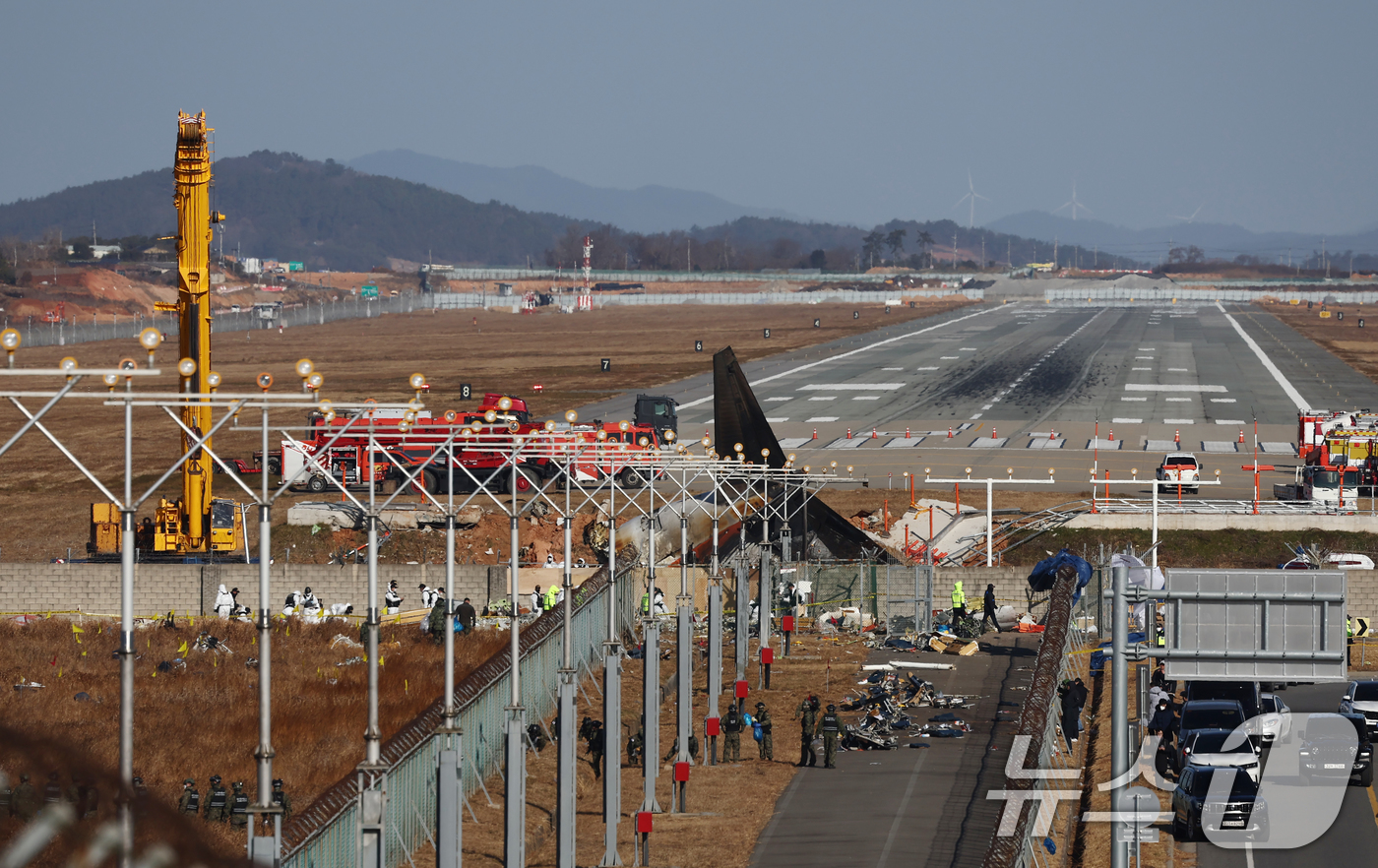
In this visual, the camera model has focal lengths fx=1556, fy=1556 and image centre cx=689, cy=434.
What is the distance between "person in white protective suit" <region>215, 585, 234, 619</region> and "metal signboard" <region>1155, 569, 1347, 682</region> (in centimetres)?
3594

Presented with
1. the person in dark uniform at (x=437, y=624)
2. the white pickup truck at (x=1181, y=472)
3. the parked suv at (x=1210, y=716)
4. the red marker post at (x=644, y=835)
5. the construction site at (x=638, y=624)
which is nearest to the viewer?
the construction site at (x=638, y=624)

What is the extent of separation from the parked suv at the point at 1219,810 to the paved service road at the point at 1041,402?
42198mm

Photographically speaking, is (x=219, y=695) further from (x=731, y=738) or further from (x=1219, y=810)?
(x=1219, y=810)

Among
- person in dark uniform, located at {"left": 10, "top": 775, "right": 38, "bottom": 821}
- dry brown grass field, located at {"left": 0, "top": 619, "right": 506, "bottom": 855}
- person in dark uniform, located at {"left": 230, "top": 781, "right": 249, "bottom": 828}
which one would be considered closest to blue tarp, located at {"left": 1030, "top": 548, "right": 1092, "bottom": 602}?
dry brown grass field, located at {"left": 0, "top": 619, "right": 506, "bottom": 855}

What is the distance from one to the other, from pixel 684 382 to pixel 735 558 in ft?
218

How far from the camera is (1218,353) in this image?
148 metres

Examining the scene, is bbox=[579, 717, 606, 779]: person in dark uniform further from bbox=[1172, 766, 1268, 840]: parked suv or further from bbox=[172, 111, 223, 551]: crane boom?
bbox=[172, 111, 223, 551]: crane boom

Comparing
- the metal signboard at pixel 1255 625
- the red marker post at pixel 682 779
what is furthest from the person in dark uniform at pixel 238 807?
the metal signboard at pixel 1255 625

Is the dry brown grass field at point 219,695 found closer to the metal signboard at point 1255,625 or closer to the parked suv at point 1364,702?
the metal signboard at point 1255,625

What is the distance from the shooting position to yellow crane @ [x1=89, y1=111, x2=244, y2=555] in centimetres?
5088

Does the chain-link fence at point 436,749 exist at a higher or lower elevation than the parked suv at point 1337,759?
higher

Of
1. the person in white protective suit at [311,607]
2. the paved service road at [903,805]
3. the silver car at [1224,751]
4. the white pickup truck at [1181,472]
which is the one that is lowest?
the paved service road at [903,805]

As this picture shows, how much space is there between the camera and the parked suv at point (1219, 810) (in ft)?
96.0

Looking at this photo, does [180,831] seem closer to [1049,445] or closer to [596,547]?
[596,547]
